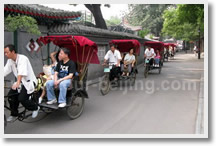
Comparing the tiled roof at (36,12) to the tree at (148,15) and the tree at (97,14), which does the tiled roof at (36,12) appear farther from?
the tree at (148,15)

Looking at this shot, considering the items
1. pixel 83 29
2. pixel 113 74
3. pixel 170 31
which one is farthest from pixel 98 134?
pixel 170 31

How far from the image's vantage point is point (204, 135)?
4754 millimetres

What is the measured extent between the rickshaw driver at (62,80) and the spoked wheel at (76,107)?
0.44 meters

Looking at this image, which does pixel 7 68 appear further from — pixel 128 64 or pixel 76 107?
pixel 128 64

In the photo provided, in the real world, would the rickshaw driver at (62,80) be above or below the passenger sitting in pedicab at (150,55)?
below

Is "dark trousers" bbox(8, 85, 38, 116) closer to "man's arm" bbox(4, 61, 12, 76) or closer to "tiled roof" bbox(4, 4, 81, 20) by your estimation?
"man's arm" bbox(4, 61, 12, 76)

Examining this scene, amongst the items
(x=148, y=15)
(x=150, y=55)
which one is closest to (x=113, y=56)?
(x=150, y=55)

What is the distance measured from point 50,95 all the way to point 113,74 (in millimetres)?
4177

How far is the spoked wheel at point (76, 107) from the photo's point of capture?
19.2 feet

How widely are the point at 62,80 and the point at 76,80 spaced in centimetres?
65

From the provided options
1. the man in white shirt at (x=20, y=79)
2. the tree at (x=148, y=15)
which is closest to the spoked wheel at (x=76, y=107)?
the man in white shirt at (x=20, y=79)

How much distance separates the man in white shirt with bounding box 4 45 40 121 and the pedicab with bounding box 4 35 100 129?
0.27 meters

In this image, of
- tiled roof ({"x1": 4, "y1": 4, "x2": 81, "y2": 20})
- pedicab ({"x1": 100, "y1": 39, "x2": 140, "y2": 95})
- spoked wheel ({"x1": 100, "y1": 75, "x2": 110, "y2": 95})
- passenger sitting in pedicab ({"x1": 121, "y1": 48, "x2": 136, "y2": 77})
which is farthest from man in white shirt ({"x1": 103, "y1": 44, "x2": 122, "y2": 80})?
tiled roof ({"x1": 4, "y1": 4, "x2": 81, "y2": 20})

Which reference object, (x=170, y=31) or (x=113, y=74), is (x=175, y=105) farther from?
(x=170, y=31)
